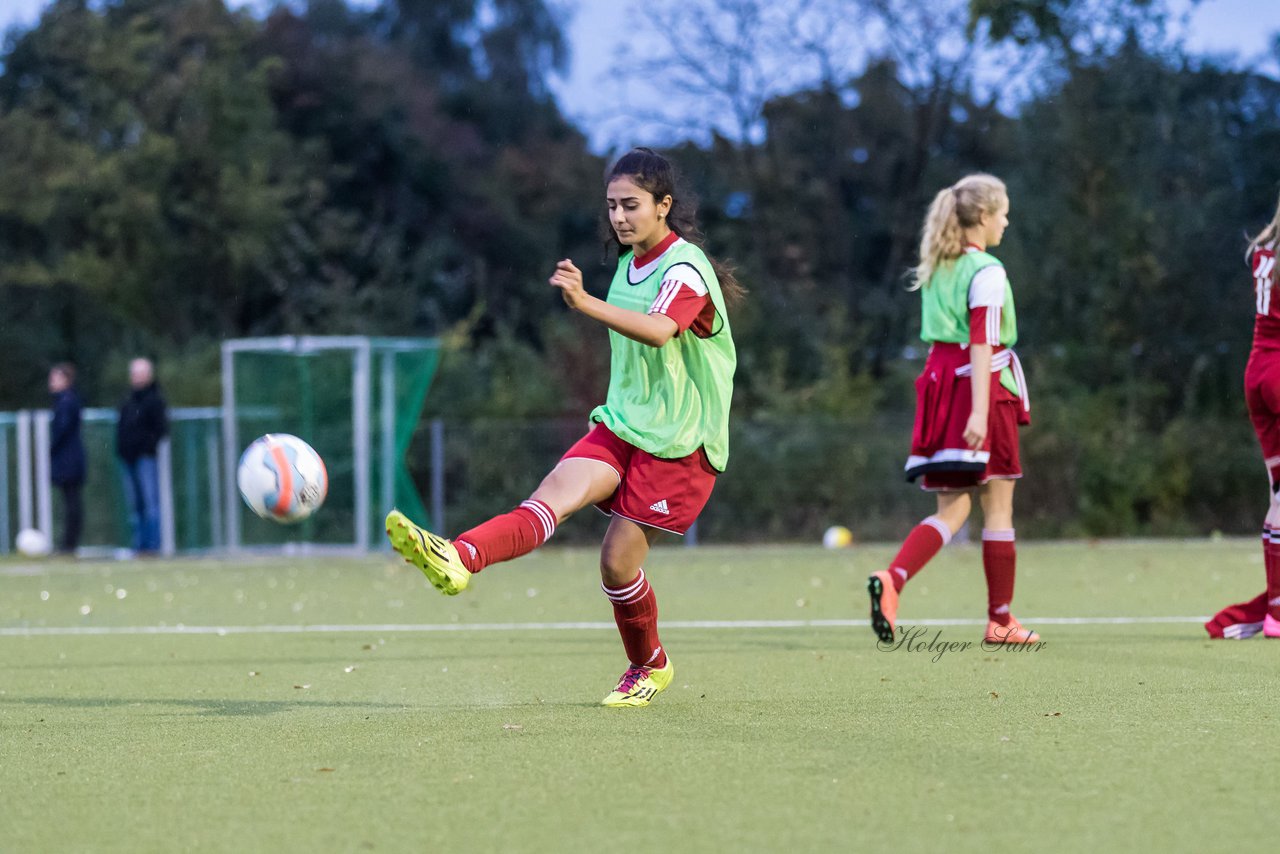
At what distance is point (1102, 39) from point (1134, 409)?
422 cm

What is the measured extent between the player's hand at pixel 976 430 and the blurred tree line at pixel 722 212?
4.95 m

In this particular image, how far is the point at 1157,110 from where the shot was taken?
61.7 ft

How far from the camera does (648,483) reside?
17.5ft

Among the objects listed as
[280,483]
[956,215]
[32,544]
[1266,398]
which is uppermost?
[956,215]

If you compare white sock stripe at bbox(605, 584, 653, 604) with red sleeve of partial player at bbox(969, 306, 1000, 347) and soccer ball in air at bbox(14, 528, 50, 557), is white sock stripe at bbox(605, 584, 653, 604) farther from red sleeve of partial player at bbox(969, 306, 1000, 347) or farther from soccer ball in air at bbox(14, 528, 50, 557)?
soccer ball in air at bbox(14, 528, 50, 557)

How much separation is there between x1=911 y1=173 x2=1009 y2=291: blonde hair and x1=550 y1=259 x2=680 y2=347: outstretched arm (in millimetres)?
2432

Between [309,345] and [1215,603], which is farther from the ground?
[309,345]

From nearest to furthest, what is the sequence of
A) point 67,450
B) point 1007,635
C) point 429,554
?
point 429,554, point 1007,635, point 67,450

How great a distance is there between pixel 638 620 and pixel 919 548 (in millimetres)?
2015

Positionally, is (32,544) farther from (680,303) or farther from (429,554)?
(429,554)

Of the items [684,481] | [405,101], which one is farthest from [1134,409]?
[405,101]

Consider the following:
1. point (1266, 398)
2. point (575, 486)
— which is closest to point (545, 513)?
point (575, 486)

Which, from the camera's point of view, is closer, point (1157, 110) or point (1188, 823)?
point (1188, 823)

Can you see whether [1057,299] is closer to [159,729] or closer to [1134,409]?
[1134,409]
